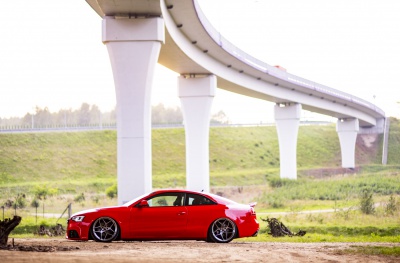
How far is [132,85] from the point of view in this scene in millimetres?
30219

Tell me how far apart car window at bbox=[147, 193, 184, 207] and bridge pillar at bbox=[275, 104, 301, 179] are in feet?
166

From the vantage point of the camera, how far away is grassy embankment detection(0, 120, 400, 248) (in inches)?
1455

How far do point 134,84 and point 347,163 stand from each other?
69.1m

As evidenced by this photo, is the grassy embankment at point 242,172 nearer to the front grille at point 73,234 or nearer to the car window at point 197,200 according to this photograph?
the car window at point 197,200

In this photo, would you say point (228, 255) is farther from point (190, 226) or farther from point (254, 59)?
point (254, 59)

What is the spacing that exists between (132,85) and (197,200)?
11.5 meters

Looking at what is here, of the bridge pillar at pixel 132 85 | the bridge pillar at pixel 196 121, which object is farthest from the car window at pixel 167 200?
the bridge pillar at pixel 196 121

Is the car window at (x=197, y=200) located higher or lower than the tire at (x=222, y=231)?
higher

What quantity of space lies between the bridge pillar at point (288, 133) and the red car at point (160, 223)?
167 ft

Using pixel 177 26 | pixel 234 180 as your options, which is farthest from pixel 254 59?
pixel 234 180

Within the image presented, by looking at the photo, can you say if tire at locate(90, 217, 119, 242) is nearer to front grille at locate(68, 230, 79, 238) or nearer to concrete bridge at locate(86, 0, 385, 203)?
front grille at locate(68, 230, 79, 238)

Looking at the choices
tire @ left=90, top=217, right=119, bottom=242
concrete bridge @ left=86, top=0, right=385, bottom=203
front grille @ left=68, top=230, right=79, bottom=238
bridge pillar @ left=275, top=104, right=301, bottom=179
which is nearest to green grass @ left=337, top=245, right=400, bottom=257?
tire @ left=90, top=217, right=119, bottom=242

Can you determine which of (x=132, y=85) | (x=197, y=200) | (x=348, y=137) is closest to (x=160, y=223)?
(x=197, y=200)

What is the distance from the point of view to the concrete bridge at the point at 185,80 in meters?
30.2
